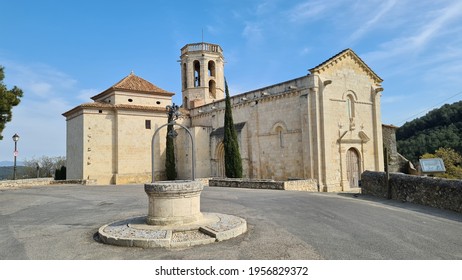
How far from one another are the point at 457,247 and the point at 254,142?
56.6 feet

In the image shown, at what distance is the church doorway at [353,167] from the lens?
20.5m

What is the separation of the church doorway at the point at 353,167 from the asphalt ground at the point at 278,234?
9727 mm

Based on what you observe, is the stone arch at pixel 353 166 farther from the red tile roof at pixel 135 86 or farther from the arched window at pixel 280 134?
the red tile roof at pixel 135 86

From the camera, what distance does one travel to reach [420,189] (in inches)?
438

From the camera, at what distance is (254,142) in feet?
74.3

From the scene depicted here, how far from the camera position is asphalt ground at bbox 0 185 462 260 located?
5.19m

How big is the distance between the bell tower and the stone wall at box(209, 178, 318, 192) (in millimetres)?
14293

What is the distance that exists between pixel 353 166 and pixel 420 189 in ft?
32.2

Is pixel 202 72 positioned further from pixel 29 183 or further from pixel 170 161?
pixel 29 183

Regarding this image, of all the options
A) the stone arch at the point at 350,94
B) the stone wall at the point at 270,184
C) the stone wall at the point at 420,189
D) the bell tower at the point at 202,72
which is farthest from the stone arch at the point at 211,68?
the stone wall at the point at 420,189

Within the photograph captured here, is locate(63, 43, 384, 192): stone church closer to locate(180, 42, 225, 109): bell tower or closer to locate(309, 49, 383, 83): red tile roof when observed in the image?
locate(309, 49, 383, 83): red tile roof

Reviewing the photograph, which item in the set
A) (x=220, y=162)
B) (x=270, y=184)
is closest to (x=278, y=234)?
(x=270, y=184)

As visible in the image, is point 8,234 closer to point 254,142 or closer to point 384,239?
point 384,239
